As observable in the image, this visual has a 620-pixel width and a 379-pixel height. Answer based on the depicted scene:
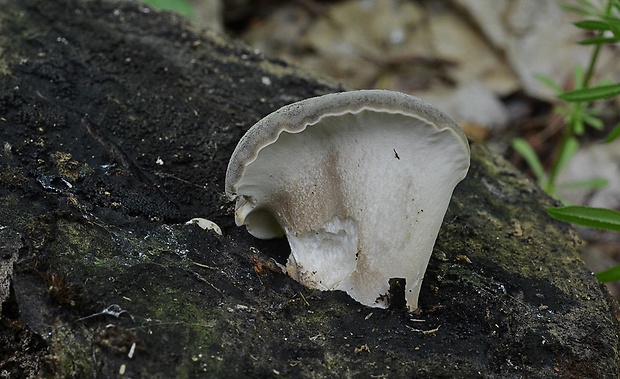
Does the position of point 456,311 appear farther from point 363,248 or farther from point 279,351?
point 279,351

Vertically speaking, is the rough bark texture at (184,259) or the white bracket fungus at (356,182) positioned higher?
the white bracket fungus at (356,182)

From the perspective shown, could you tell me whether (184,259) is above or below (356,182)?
below

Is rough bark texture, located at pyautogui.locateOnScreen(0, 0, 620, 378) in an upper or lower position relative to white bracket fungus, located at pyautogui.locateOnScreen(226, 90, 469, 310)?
lower

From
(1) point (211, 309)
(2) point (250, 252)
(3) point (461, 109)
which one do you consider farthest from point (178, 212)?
(3) point (461, 109)
